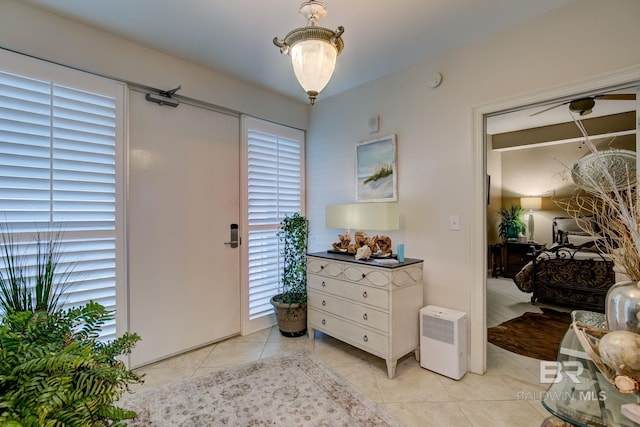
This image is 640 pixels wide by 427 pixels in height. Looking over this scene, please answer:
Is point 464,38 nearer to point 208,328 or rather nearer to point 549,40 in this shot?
point 549,40

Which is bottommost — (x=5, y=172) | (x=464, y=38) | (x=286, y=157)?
(x=5, y=172)

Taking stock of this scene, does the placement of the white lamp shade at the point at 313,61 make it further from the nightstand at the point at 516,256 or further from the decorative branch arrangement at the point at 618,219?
the nightstand at the point at 516,256

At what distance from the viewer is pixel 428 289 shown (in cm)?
264

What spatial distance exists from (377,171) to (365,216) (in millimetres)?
527

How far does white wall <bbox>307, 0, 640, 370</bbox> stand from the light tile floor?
1.30 feet

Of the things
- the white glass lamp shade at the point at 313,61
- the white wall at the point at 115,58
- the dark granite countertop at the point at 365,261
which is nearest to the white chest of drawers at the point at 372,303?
the dark granite countertop at the point at 365,261

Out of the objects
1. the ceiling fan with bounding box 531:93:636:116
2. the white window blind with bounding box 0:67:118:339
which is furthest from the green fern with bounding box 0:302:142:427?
the ceiling fan with bounding box 531:93:636:116

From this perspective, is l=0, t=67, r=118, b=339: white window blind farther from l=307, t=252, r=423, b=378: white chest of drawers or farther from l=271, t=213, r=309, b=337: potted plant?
l=307, t=252, r=423, b=378: white chest of drawers

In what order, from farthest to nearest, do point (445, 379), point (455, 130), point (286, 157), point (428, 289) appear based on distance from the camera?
point (286, 157) < point (428, 289) < point (455, 130) < point (445, 379)

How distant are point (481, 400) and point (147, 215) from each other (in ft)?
9.38

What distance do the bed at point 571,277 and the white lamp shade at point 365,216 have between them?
2.78m

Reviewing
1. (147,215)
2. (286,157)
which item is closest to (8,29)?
(147,215)

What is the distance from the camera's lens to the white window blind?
1.90m

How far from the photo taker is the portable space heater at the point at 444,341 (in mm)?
2238
